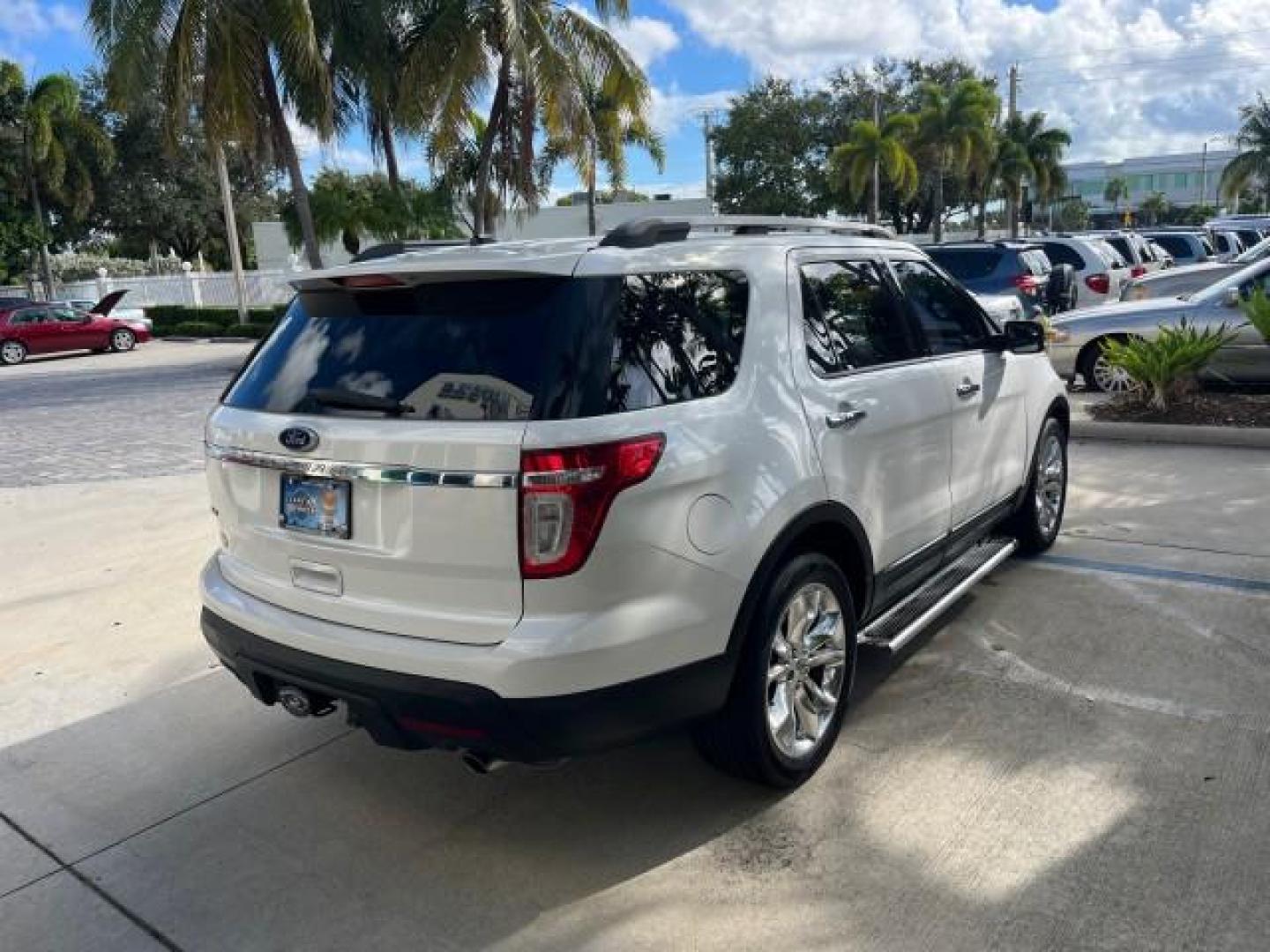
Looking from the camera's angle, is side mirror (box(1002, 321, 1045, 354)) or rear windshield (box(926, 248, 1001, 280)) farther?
rear windshield (box(926, 248, 1001, 280))

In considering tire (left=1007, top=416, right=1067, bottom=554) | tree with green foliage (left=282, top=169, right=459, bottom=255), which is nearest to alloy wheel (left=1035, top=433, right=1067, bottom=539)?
tire (left=1007, top=416, right=1067, bottom=554)

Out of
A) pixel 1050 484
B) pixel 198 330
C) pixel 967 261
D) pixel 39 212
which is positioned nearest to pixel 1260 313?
pixel 1050 484

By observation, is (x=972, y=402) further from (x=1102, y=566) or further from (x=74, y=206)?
(x=74, y=206)

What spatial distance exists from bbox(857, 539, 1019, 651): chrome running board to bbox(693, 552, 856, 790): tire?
261mm

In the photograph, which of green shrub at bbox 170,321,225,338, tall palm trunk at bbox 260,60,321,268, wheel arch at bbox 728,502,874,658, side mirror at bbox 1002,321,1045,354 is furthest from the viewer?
green shrub at bbox 170,321,225,338

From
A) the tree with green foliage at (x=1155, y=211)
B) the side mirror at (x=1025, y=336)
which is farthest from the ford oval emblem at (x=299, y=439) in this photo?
the tree with green foliage at (x=1155, y=211)

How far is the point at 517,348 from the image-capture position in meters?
2.90

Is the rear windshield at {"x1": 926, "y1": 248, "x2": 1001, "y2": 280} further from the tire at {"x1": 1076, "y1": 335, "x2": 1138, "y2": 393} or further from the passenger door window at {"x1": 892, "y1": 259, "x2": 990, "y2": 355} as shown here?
the passenger door window at {"x1": 892, "y1": 259, "x2": 990, "y2": 355}

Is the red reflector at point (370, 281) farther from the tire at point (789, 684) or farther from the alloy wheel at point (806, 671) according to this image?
the alloy wheel at point (806, 671)

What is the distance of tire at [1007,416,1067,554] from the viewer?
5.57m

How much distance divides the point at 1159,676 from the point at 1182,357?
17.9 ft

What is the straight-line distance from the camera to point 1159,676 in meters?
4.22

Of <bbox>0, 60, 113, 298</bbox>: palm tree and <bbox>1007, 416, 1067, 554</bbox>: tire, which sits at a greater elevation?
<bbox>0, 60, 113, 298</bbox>: palm tree

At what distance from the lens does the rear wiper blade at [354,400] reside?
2992 mm
